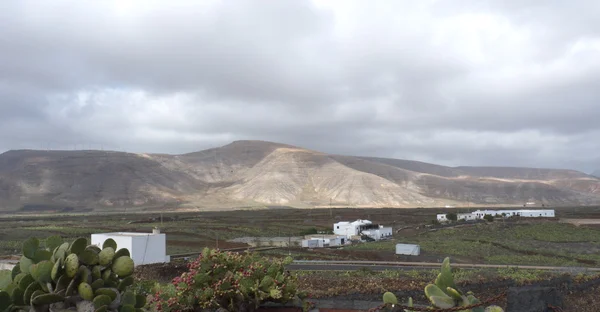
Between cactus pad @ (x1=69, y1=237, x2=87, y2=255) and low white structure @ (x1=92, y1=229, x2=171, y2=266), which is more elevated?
cactus pad @ (x1=69, y1=237, x2=87, y2=255)

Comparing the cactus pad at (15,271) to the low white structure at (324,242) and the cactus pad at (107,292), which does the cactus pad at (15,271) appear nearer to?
the cactus pad at (107,292)

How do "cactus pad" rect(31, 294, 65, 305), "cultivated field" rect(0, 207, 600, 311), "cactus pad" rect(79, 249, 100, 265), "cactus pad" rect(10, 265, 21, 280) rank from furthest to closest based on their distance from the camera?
1. "cultivated field" rect(0, 207, 600, 311)
2. "cactus pad" rect(10, 265, 21, 280)
3. "cactus pad" rect(79, 249, 100, 265)
4. "cactus pad" rect(31, 294, 65, 305)

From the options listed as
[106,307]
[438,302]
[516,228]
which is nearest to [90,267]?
[106,307]

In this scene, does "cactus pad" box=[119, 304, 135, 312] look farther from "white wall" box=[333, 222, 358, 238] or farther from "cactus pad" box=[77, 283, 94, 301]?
"white wall" box=[333, 222, 358, 238]

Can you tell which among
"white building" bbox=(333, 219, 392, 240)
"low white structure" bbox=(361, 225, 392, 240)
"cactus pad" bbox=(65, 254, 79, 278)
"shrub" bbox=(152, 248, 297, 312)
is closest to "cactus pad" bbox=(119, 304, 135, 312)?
"cactus pad" bbox=(65, 254, 79, 278)

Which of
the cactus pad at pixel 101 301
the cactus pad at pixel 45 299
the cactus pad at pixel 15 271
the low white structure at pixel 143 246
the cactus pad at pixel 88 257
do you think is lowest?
the low white structure at pixel 143 246

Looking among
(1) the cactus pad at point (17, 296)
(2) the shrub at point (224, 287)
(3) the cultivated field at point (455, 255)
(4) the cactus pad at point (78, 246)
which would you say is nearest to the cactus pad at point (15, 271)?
(1) the cactus pad at point (17, 296)

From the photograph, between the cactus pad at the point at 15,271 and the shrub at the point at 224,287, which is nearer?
the cactus pad at the point at 15,271

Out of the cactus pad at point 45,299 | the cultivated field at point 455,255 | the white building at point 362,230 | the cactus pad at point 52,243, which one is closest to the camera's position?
the cactus pad at point 45,299
